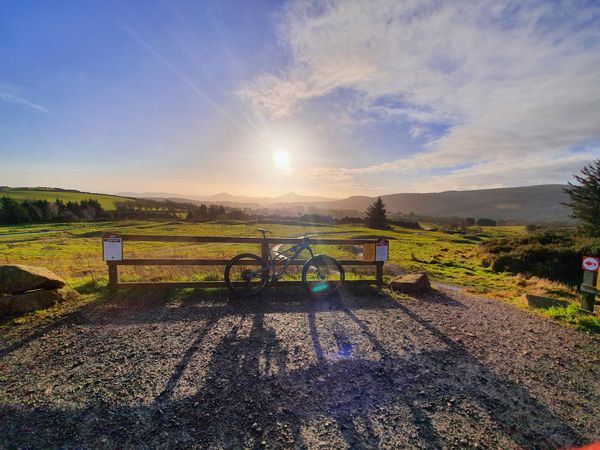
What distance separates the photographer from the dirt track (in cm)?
315

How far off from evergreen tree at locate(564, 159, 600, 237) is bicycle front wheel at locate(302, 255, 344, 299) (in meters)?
31.2

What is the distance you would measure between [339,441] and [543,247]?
88.8 feet

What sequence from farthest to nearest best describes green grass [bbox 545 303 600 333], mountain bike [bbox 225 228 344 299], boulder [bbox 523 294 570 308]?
boulder [bbox 523 294 570 308], mountain bike [bbox 225 228 344 299], green grass [bbox 545 303 600 333]

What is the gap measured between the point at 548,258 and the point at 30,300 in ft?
94.5

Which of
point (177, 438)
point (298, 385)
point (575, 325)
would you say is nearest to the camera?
point (177, 438)

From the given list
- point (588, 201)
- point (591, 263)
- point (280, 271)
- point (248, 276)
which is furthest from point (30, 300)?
point (588, 201)

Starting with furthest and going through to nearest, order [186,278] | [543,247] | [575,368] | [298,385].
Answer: [543,247] → [186,278] → [575,368] → [298,385]

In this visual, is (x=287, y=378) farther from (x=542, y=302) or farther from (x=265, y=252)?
(x=542, y=302)

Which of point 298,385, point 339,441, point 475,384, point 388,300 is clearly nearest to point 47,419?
point 298,385

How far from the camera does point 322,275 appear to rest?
804cm

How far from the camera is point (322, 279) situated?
7957 mm

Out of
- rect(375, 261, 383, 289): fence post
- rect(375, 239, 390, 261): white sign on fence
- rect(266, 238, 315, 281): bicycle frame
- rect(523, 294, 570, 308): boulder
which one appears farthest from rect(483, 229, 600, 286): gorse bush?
rect(266, 238, 315, 281): bicycle frame

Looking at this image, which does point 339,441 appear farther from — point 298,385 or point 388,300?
point 388,300

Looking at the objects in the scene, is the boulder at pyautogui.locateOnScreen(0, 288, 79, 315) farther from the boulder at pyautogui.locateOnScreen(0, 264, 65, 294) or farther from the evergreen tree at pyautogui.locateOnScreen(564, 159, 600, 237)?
the evergreen tree at pyautogui.locateOnScreen(564, 159, 600, 237)
